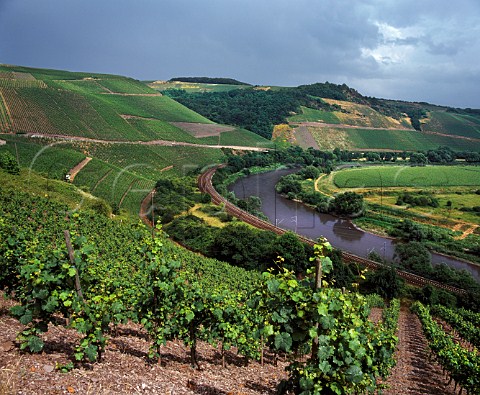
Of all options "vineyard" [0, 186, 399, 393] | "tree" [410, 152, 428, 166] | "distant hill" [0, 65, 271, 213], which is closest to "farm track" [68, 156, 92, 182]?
"distant hill" [0, 65, 271, 213]

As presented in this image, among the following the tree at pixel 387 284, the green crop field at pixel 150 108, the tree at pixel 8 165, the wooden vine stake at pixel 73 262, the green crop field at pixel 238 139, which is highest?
the green crop field at pixel 150 108

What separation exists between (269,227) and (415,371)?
40.4m

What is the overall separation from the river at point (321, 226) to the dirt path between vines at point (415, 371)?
27.5m

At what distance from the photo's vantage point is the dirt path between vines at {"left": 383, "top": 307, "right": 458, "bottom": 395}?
17141 mm

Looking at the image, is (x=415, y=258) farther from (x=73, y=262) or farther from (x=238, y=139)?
(x=238, y=139)

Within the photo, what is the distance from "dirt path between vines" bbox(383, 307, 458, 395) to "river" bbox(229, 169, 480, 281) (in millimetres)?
27500

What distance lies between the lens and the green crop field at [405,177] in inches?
4114

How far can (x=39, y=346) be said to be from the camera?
8.46 m

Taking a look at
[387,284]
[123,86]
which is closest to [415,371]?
[387,284]

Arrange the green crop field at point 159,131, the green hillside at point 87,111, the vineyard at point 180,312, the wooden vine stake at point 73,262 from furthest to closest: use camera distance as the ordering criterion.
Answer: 1. the green crop field at point 159,131
2. the green hillside at point 87,111
3. the wooden vine stake at point 73,262
4. the vineyard at point 180,312

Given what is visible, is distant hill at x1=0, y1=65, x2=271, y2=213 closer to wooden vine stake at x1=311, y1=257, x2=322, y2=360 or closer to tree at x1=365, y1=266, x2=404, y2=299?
tree at x1=365, y1=266, x2=404, y2=299

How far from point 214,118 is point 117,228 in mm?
165730

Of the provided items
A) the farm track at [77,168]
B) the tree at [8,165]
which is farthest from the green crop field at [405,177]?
the tree at [8,165]

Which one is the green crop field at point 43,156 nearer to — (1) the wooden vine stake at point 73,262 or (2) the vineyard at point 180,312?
(2) the vineyard at point 180,312
